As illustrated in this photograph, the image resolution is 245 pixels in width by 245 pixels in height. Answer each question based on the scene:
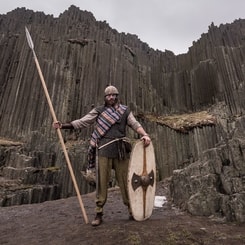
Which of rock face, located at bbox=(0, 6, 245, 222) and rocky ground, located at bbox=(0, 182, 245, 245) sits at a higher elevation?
rock face, located at bbox=(0, 6, 245, 222)

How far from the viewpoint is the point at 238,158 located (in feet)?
17.1

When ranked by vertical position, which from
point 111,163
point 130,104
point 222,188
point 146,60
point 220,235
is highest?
point 146,60

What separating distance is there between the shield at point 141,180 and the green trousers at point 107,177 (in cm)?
25

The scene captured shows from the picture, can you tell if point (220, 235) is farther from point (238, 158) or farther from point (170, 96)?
point (170, 96)

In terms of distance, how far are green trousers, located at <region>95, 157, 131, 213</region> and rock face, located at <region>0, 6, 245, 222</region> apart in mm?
8554

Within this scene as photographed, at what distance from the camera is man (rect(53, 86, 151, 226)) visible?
14.8ft

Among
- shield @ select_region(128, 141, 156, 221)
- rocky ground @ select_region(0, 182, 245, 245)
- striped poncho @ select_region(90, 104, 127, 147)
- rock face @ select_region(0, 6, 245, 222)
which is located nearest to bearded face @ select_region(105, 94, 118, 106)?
striped poncho @ select_region(90, 104, 127, 147)

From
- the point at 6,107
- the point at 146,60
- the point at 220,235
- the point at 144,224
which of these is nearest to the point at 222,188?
the point at 220,235

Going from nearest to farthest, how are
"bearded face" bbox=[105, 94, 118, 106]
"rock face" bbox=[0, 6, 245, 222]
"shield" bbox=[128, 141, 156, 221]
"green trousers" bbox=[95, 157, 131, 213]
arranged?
"shield" bbox=[128, 141, 156, 221]
"green trousers" bbox=[95, 157, 131, 213]
"bearded face" bbox=[105, 94, 118, 106]
"rock face" bbox=[0, 6, 245, 222]

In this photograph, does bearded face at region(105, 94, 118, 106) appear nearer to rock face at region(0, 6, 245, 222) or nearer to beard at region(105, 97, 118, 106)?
beard at region(105, 97, 118, 106)

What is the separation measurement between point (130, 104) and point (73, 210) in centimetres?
1620

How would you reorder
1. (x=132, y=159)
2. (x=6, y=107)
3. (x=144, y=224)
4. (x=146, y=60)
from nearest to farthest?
(x=144, y=224) < (x=132, y=159) < (x=6, y=107) < (x=146, y=60)

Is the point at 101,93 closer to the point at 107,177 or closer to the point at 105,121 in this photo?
the point at 105,121

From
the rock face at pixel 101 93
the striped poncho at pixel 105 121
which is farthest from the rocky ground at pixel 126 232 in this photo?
the rock face at pixel 101 93
